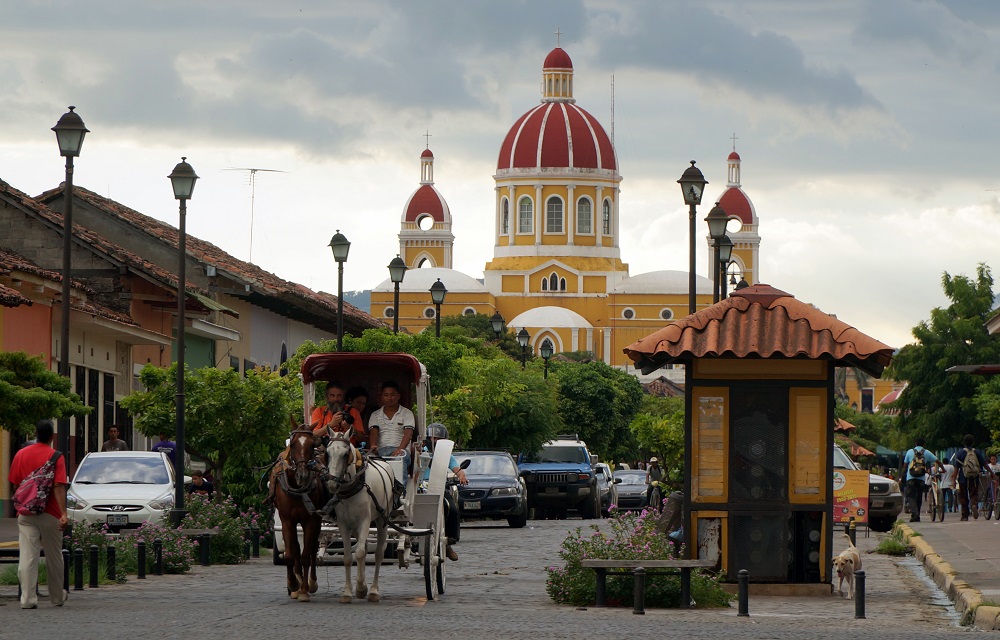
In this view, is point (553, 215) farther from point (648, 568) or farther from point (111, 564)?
point (648, 568)

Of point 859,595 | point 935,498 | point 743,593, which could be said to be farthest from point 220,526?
point 935,498

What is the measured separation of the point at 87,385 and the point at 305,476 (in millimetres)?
21695

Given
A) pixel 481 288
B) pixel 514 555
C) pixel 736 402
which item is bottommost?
pixel 514 555

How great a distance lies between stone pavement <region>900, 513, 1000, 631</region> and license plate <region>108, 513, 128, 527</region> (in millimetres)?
10009

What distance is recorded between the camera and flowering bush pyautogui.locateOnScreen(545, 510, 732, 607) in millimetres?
16688

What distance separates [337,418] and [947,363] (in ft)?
170

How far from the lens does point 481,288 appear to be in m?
172

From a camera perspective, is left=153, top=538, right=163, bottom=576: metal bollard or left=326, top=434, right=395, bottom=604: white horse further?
left=153, top=538, right=163, bottom=576: metal bollard

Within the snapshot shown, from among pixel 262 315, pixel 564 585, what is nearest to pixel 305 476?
pixel 564 585

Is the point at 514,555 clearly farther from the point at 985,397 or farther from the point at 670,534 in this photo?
the point at 985,397

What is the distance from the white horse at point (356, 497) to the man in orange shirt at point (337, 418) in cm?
28

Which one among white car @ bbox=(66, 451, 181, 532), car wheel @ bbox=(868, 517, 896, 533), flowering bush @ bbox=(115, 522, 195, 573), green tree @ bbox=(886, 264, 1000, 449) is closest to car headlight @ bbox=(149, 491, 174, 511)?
white car @ bbox=(66, 451, 181, 532)

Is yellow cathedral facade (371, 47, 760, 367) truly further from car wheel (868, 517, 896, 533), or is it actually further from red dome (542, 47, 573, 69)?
car wheel (868, 517, 896, 533)

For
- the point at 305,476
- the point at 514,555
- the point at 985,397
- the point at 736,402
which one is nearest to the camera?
the point at 305,476
